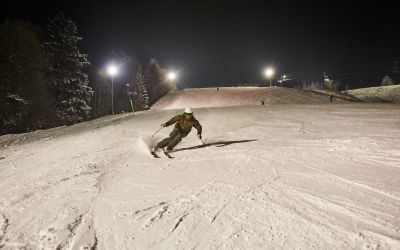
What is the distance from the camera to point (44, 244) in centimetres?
465

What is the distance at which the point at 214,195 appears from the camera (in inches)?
231

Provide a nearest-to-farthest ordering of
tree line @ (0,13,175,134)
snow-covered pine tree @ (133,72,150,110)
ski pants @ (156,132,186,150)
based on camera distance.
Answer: ski pants @ (156,132,186,150) → tree line @ (0,13,175,134) → snow-covered pine tree @ (133,72,150,110)

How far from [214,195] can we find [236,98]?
79.9 feet

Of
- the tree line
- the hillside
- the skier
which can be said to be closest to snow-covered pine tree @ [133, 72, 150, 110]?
the tree line

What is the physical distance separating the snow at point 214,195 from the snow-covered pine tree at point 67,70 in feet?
81.1

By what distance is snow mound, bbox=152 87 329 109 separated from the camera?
28.7 m

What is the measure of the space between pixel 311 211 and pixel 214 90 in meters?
29.3

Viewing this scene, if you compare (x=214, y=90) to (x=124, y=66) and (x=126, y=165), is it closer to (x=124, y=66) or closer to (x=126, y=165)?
(x=126, y=165)

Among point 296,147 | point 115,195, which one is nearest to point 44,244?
point 115,195

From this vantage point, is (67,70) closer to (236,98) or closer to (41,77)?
(41,77)

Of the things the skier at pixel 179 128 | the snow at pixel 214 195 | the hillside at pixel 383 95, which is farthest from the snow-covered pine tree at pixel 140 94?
the skier at pixel 179 128

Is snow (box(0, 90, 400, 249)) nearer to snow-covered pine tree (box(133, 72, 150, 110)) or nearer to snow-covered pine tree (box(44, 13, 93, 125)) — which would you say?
snow-covered pine tree (box(44, 13, 93, 125))

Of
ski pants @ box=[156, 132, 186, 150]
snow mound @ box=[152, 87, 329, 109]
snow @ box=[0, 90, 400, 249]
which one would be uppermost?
snow mound @ box=[152, 87, 329, 109]

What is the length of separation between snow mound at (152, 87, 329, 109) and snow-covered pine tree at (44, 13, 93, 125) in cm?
865
